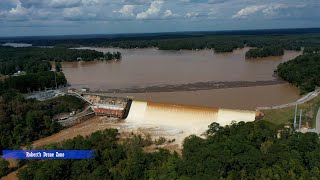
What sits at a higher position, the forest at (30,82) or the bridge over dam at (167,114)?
the forest at (30,82)

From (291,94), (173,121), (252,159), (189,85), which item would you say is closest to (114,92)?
(189,85)

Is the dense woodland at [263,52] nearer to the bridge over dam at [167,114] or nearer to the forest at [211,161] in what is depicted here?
the bridge over dam at [167,114]

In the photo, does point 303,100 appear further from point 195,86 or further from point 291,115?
point 195,86

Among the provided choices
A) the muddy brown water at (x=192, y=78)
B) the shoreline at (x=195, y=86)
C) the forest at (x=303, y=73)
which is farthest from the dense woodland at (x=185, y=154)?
the forest at (x=303, y=73)

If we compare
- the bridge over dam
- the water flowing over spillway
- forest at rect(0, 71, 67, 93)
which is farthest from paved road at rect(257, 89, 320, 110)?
forest at rect(0, 71, 67, 93)

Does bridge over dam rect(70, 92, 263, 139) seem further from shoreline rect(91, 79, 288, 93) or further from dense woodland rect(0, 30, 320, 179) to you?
shoreline rect(91, 79, 288, 93)

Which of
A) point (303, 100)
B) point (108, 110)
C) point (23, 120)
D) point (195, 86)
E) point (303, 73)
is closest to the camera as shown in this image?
point (23, 120)

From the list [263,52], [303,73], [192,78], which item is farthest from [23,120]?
[263,52]

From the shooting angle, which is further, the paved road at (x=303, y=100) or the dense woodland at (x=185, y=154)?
A: the paved road at (x=303, y=100)
